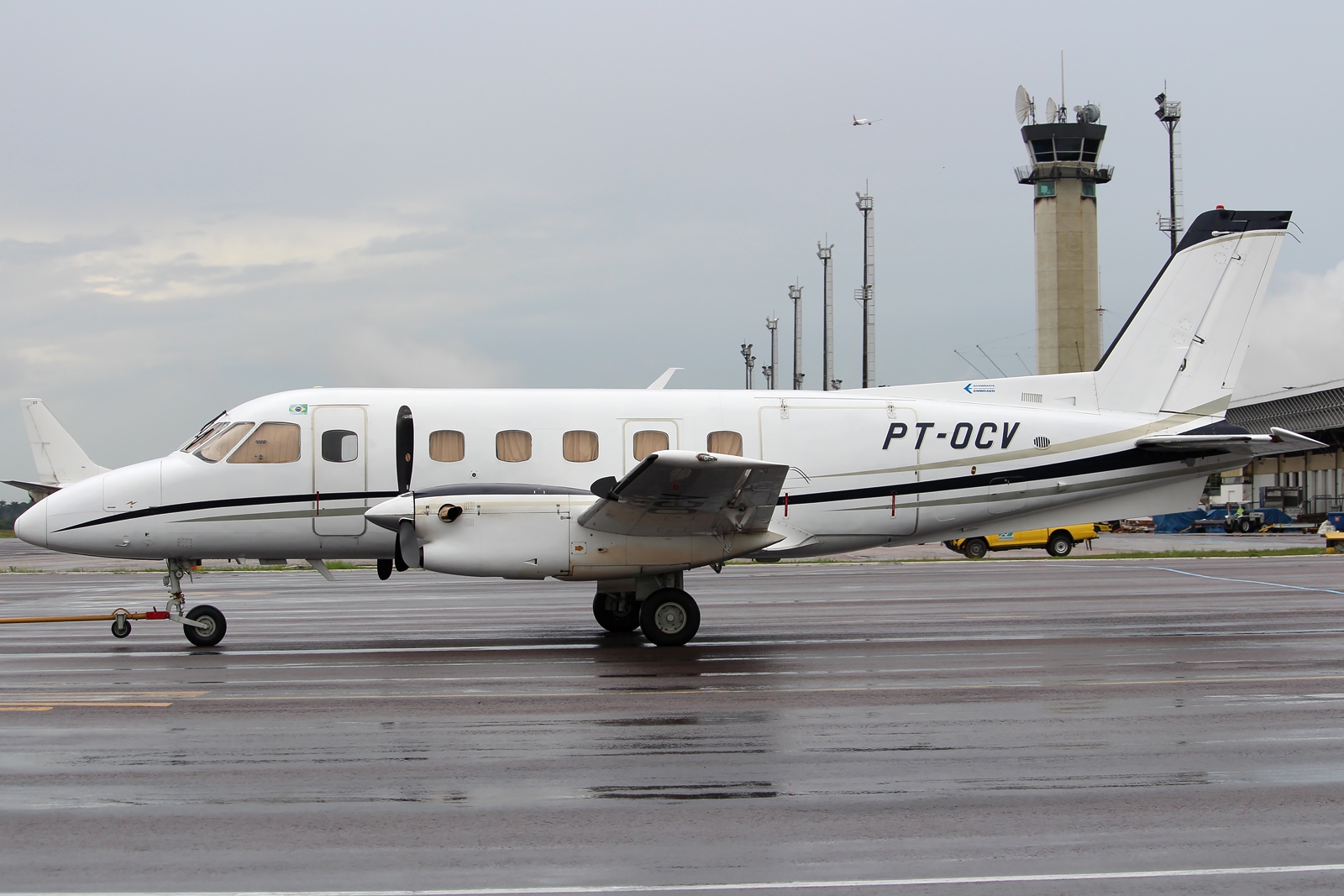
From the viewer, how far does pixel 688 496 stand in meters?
12.9

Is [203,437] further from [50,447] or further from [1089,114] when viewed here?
[1089,114]

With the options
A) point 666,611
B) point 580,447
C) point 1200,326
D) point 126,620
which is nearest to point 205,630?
point 126,620

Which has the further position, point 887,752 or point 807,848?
point 887,752

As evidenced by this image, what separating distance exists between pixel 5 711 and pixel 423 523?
15.1ft

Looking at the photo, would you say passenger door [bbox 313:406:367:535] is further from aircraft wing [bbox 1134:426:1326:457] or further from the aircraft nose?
aircraft wing [bbox 1134:426:1326:457]

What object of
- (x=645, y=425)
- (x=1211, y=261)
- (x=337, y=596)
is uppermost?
(x=1211, y=261)

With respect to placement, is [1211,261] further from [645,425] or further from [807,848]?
[807,848]

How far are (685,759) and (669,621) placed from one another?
5.92m

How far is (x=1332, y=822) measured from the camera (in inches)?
241

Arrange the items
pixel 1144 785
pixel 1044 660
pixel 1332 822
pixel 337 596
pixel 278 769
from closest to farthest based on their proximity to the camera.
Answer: pixel 1332 822, pixel 1144 785, pixel 278 769, pixel 1044 660, pixel 337 596

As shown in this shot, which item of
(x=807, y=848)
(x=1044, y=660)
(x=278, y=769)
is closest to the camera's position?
(x=807, y=848)

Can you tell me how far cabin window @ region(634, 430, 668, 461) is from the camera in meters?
14.7

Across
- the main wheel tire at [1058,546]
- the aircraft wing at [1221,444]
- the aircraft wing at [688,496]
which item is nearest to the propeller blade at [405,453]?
the aircraft wing at [688,496]

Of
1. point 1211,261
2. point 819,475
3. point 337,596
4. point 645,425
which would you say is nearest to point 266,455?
point 645,425
